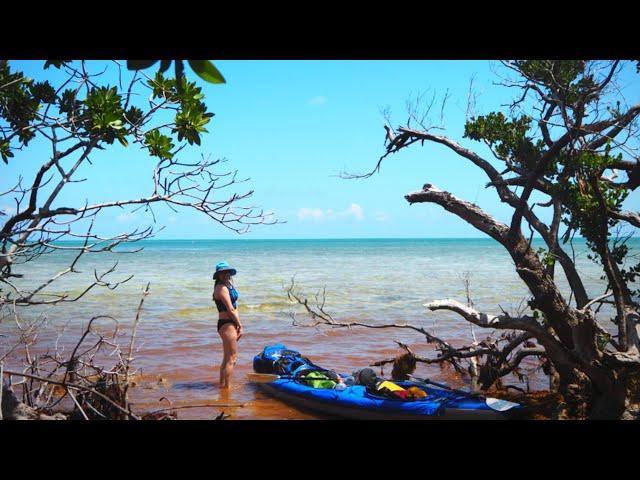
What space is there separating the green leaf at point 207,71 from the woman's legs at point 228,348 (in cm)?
617

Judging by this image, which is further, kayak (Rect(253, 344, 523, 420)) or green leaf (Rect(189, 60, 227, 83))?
kayak (Rect(253, 344, 523, 420))

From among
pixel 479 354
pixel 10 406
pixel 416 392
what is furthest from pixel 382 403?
pixel 10 406

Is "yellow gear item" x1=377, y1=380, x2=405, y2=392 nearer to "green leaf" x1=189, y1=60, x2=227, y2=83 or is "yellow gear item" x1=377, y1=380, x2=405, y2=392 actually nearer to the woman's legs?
the woman's legs

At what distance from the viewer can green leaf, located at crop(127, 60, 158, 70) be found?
1.83 m

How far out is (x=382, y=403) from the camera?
6.29 metres

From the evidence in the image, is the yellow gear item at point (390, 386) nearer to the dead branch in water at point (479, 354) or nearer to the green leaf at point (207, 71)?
the dead branch in water at point (479, 354)

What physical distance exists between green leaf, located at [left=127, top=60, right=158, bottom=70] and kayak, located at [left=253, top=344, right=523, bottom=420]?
16.6 ft

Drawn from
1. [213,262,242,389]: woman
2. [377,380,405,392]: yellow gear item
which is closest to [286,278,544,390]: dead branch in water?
[377,380,405,392]: yellow gear item

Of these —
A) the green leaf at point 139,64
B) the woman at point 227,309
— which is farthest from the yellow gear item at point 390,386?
the green leaf at point 139,64

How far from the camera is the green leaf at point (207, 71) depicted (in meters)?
1.73

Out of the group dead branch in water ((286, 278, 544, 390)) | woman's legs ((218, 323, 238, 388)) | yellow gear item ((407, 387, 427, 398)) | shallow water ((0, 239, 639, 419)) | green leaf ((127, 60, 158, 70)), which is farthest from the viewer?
shallow water ((0, 239, 639, 419))

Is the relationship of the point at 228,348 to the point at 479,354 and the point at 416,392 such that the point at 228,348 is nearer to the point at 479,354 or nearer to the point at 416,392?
the point at 416,392
